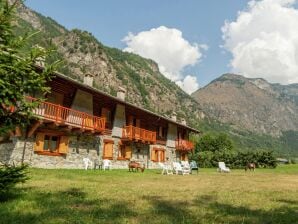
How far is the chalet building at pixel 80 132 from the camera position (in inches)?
831

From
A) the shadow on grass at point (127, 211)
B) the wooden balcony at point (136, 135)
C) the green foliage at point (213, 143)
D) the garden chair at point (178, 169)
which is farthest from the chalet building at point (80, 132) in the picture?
the green foliage at point (213, 143)

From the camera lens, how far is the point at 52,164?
22.9 metres

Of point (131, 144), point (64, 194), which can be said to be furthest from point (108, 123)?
point (64, 194)

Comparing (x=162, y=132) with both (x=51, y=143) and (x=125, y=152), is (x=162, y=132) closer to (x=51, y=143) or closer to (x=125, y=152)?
(x=125, y=152)

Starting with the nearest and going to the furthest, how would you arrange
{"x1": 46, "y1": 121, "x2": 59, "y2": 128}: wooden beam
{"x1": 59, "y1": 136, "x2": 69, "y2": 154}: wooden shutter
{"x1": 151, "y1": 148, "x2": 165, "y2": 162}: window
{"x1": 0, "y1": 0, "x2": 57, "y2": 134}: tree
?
{"x1": 0, "y1": 0, "x2": 57, "y2": 134}: tree, {"x1": 46, "y1": 121, "x2": 59, "y2": 128}: wooden beam, {"x1": 59, "y1": 136, "x2": 69, "y2": 154}: wooden shutter, {"x1": 151, "y1": 148, "x2": 165, "y2": 162}: window

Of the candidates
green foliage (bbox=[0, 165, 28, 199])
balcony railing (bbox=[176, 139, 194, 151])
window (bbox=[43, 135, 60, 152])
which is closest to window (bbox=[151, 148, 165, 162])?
balcony railing (bbox=[176, 139, 194, 151])

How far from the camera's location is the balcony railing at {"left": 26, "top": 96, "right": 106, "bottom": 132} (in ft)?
69.6

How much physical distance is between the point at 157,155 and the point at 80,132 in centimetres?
1562

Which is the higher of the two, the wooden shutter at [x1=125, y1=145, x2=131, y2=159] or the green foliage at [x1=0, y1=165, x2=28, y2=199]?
the wooden shutter at [x1=125, y1=145, x2=131, y2=159]

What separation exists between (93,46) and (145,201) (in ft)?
477

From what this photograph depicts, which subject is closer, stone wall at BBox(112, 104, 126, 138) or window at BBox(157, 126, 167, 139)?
stone wall at BBox(112, 104, 126, 138)

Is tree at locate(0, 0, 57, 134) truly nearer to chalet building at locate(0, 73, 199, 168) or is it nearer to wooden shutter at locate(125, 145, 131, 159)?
chalet building at locate(0, 73, 199, 168)

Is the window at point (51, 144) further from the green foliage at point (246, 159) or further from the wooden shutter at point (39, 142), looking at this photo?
the green foliage at point (246, 159)

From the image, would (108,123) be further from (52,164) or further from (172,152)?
(172,152)
